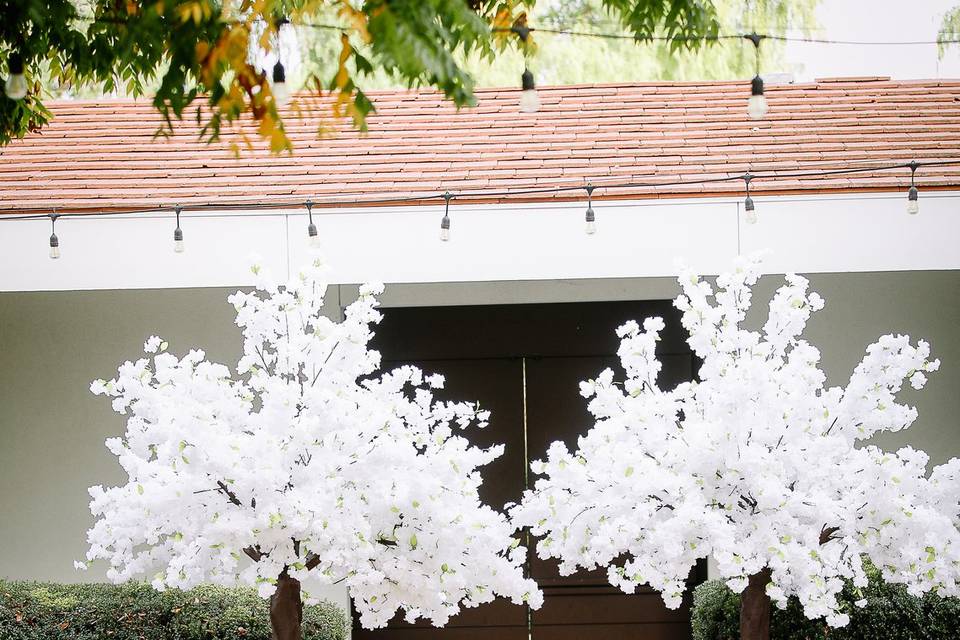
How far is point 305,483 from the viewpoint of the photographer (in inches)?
250

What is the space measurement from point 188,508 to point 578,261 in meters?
3.59

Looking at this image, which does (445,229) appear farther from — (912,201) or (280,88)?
(280,88)

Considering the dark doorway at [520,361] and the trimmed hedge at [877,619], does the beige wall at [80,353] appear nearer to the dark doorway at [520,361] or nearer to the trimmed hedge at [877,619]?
the dark doorway at [520,361]

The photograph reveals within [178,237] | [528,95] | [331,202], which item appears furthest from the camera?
[331,202]

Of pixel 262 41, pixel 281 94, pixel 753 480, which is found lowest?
pixel 753 480

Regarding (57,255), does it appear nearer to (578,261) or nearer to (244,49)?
(578,261)

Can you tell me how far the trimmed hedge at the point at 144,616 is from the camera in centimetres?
792

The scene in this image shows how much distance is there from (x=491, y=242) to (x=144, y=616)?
3627 mm

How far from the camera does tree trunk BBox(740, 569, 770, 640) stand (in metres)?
7.08

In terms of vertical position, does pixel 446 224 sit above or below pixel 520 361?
above

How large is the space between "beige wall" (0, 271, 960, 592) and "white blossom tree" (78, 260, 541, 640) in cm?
270

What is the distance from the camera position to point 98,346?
9.48 metres

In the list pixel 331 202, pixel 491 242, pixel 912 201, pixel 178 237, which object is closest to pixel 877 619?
pixel 912 201

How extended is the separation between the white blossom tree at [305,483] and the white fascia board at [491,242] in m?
1.91
